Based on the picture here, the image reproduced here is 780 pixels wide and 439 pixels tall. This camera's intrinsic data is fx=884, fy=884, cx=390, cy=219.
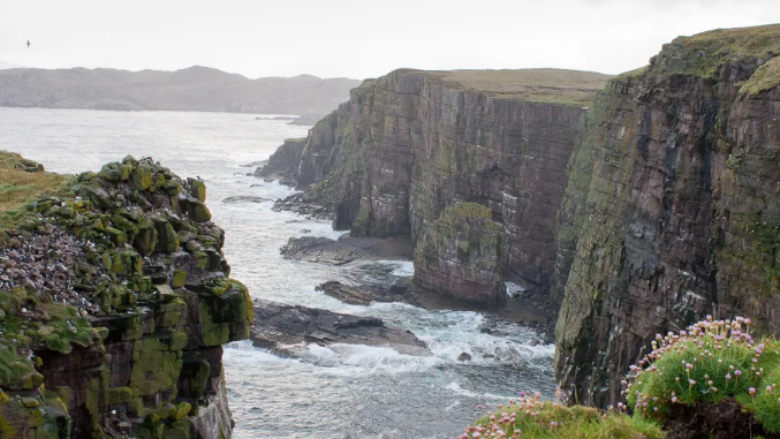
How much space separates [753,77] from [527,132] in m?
42.7

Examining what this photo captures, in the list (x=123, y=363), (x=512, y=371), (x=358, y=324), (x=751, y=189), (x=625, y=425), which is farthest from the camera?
(x=358, y=324)

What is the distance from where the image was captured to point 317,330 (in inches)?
2527

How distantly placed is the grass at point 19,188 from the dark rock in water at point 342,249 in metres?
53.1

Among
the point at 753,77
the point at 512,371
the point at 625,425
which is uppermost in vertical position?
the point at 753,77

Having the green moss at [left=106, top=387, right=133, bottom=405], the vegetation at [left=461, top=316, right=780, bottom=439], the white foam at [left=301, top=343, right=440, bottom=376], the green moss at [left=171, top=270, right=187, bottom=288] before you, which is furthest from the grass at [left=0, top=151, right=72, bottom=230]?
the white foam at [left=301, top=343, right=440, bottom=376]

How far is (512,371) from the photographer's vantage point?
58156 mm

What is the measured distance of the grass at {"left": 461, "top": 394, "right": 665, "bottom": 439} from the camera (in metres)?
15.2

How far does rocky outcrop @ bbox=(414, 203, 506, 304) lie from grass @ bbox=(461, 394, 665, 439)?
191 feet

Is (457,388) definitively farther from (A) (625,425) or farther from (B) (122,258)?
Result: (A) (625,425)

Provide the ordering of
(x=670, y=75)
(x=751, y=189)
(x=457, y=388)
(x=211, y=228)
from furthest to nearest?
(x=457, y=388)
(x=670, y=75)
(x=751, y=189)
(x=211, y=228)

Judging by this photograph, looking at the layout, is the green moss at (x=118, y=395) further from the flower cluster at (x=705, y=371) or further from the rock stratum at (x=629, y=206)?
the flower cluster at (x=705, y=371)

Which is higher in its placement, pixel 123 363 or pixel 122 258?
pixel 122 258

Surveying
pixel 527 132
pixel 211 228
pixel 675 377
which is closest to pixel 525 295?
pixel 527 132

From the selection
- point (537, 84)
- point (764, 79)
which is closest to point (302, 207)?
point (537, 84)
